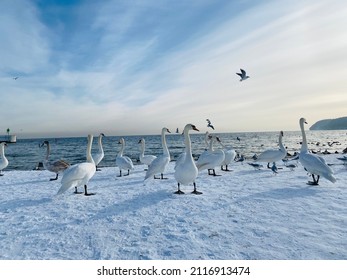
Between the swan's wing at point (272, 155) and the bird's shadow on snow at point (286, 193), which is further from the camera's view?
the swan's wing at point (272, 155)

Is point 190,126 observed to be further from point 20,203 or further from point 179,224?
point 20,203

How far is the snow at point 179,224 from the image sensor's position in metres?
4.38

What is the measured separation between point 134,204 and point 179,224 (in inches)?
82.3

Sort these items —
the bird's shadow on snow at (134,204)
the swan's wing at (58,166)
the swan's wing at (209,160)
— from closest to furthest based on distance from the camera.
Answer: the bird's shadow on snow at (134,204)
the swan's wing at (209,160)
the swan's wing at (58,166)

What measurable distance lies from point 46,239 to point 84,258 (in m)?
1.18

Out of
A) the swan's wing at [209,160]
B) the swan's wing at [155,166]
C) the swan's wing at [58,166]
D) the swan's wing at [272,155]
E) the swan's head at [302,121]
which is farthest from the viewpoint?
the swan's head at [302,121]

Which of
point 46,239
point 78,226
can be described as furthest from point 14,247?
point 78,226

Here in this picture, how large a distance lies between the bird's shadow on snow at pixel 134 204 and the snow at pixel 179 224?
0.02 m

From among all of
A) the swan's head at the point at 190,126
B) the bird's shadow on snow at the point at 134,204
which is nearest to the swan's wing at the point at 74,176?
the bird's shadow on snow at the point at 134,204

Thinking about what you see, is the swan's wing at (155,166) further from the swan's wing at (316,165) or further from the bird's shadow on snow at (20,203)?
the swan's wing at (316,165)

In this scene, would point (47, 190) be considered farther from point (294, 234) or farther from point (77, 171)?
point (294, 234)

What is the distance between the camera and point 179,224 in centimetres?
563

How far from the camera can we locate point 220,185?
32.4 ft

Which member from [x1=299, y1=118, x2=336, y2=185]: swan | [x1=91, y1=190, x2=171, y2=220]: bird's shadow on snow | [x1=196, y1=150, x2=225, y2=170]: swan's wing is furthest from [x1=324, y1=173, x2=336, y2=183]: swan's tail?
[x1=91, y1=190, x2=171, y2=220]: bird's shadow on snow
